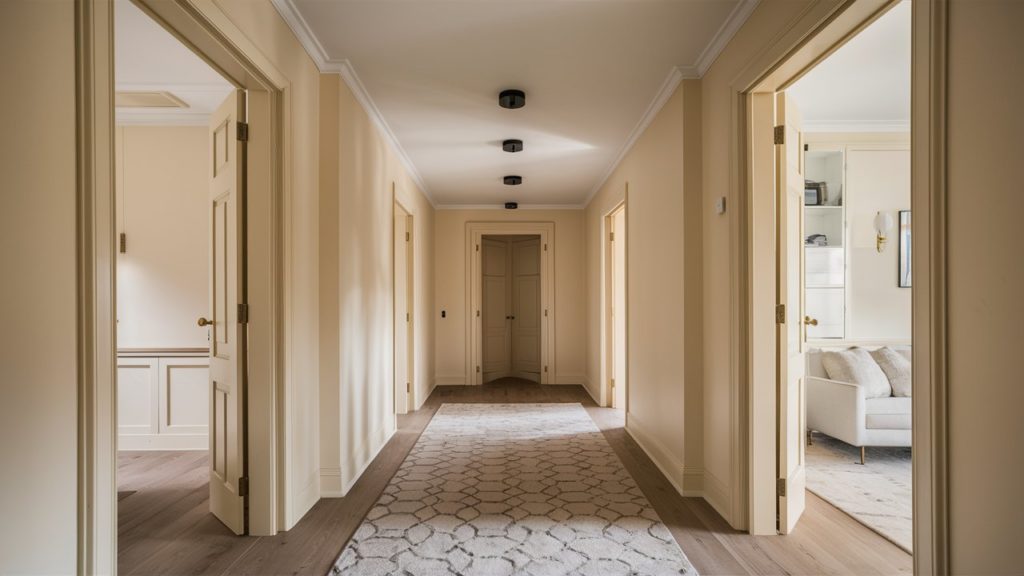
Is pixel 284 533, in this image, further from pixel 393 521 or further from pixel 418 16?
pixel 418 16

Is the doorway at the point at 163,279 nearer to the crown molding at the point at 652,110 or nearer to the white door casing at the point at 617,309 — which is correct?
the crown molding at the point at 652,110

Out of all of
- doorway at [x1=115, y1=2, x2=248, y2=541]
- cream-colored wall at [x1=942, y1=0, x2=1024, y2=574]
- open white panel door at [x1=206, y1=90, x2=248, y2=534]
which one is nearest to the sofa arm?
cream-colored wall at [x1=942, y1=0, x2=1024, y2=574]

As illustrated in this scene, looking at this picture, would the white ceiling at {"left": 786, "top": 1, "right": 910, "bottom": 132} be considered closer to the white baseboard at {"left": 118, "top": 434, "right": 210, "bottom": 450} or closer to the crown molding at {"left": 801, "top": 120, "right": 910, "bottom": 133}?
the crown molding at {"left": 801, "top": 120, "right": 910, "bottom": 133}

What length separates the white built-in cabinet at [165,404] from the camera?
4.13m

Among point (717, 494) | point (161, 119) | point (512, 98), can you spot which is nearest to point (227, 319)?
point (512, 98)

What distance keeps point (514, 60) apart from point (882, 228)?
336 centimetres

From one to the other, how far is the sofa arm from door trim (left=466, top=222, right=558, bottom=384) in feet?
12.7

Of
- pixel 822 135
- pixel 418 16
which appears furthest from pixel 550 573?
pixel 822 135

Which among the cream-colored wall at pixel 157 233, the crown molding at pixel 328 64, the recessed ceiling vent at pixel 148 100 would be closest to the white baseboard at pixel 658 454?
the crown molding at pixel 328 64

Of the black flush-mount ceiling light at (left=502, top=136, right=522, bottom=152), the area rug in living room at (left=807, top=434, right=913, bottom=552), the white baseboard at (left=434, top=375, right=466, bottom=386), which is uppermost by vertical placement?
the black flush-mount ceiling light at (left=502, top=136, right=522, bottom=152)

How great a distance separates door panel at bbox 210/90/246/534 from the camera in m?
2.60

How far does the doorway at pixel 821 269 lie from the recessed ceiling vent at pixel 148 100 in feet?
12.2

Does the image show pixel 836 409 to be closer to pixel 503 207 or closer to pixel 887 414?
pixel 887 414

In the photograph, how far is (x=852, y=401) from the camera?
3775mm
